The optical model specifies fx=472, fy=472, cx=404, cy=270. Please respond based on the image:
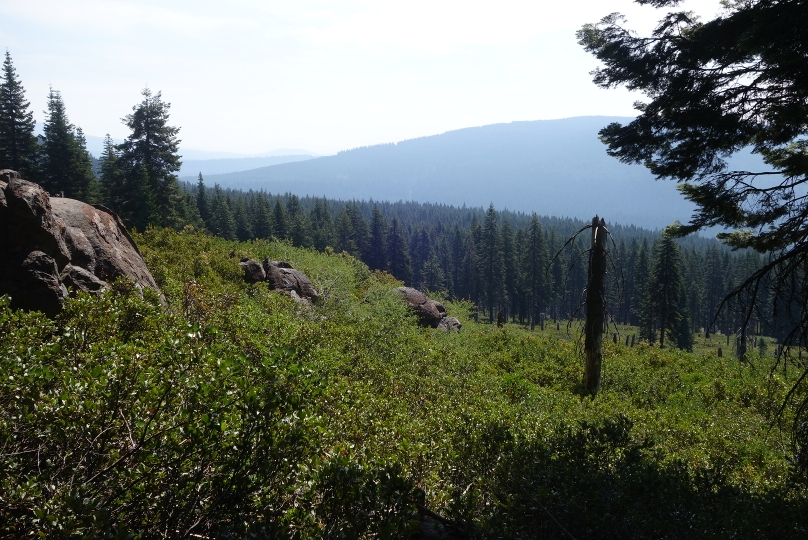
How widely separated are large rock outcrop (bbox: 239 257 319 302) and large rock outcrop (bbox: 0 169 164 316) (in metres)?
7.16

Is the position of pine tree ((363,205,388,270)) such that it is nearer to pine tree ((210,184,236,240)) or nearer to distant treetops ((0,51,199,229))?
pine tree ((210,184,236,240))

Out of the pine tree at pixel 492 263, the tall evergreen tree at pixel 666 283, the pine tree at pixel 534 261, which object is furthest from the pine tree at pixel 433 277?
the tall evergreen tree at pixel 666 283

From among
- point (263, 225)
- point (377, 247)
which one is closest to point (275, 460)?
point (263, 225)

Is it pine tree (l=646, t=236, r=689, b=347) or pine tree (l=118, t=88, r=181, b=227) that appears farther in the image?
pine tree (l=646, t=236, r=689, b=347)

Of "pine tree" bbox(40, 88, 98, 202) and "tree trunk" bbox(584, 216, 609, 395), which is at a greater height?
"pine tree" bbox(40, 88, 98, 202)

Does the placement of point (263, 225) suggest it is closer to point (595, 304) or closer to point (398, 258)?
point (398, 258)

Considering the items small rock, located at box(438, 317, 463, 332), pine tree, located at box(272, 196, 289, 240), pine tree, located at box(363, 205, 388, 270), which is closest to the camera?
small rock, located at box(438, 317, 463, 332)

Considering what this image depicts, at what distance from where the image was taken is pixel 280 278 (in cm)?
1848

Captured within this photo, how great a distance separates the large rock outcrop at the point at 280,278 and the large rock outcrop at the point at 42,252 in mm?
7163

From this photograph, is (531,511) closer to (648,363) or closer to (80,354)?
(80,354)

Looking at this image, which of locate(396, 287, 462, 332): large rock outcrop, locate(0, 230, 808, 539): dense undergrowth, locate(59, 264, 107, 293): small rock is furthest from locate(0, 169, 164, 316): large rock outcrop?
locate(396, 287, 462, 332): large rock outcrop

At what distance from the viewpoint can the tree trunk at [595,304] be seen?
11.5 metres

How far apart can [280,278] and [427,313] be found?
9788 mm

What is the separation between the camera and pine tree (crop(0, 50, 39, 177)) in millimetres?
35750
